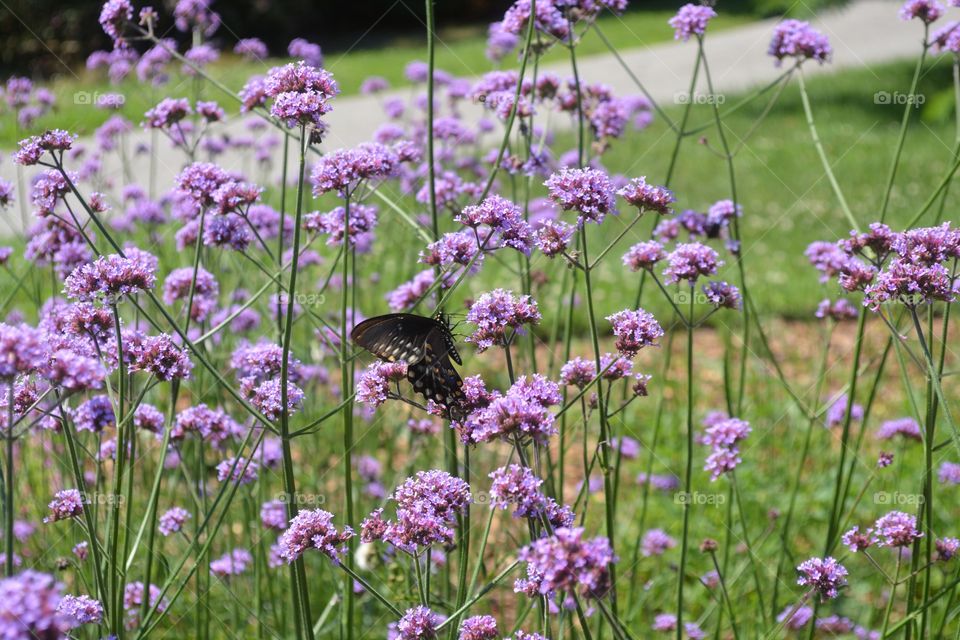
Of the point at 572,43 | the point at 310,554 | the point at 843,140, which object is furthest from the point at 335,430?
the point at 843,140

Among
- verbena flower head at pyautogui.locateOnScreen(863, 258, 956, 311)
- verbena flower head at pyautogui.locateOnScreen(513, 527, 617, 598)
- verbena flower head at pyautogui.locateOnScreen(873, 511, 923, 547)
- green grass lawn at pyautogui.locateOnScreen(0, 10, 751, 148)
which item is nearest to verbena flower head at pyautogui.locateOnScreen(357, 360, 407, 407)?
verbena flower head at pyautogui.locateOnScreen(513, 527, 617, 598)

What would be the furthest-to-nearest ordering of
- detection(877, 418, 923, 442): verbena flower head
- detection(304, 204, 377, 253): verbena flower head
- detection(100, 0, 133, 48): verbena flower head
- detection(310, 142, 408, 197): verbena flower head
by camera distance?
detection(877, 418, 923, 442): verbena flower head, detection(100, 0, 133, 48): verbena flower head, detection(304, 204, 377, 253): verbena flower head, detection(310, 142, 408, 197): verbena flower head

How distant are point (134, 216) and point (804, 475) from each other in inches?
137

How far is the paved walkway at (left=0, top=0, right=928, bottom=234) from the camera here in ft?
44.5

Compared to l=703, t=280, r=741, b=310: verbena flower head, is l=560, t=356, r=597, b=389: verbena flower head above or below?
below

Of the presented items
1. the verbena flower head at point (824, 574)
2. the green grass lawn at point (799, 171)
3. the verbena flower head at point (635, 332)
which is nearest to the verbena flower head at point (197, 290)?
the verbena flower head at point (635, 332)

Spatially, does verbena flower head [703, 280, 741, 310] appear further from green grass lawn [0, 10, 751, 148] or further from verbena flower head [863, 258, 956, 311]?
green grass lawn [0, 10, 751, 148]

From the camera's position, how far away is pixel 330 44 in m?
19.1

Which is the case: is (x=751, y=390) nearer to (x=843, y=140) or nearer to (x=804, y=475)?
(x=804, y=475)

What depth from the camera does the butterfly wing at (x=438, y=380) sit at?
80.0 inches

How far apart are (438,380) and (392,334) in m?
0.32

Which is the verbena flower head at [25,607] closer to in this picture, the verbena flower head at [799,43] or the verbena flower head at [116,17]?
the verbena flower head at [116,17]

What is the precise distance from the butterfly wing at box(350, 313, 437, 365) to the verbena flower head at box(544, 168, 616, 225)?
475 mm

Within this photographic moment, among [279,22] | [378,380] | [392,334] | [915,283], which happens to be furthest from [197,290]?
[279,22]
